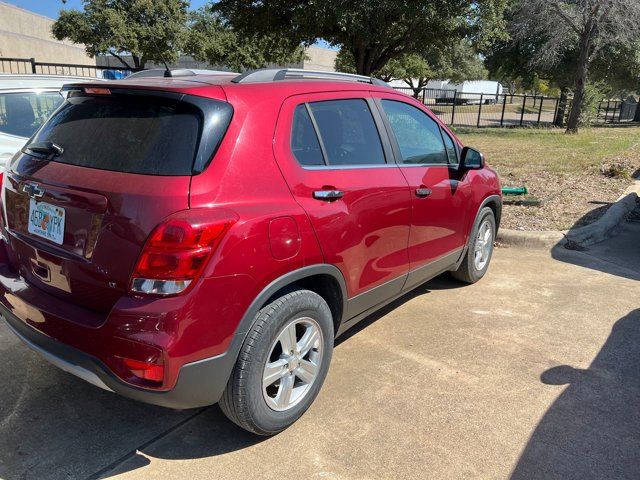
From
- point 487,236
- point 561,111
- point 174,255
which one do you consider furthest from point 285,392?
point 561,111

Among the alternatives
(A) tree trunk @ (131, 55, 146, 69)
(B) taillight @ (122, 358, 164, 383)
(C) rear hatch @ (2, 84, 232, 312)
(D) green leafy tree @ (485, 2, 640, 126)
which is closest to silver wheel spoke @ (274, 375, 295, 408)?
(B) taillight @ (122, 358, 164, 383)

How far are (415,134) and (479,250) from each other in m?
1.61

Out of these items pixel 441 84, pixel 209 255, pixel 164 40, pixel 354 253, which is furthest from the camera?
pixel 441 84

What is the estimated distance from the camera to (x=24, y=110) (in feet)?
18.7

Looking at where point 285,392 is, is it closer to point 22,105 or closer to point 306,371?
point 306,371

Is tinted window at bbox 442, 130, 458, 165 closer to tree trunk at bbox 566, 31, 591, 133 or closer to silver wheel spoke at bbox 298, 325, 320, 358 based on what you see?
silver wheel spoke at bbox 298, 325, 320, 358

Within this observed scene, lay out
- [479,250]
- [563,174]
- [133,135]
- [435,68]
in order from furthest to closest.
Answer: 1. [435,68]
2. [563,174]
3. [479,250]
4. [133,135]

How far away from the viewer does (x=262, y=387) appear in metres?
2.68

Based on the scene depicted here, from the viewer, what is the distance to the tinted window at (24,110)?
5566 millimetres

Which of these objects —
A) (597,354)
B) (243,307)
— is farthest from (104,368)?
(597,354)

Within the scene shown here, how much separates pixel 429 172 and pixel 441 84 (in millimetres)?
67312

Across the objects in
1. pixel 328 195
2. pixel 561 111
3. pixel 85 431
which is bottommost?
A: pixel 85 431

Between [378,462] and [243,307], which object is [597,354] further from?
[243,307]

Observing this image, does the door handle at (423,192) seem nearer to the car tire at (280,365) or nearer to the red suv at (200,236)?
the red suv at (200,236)
